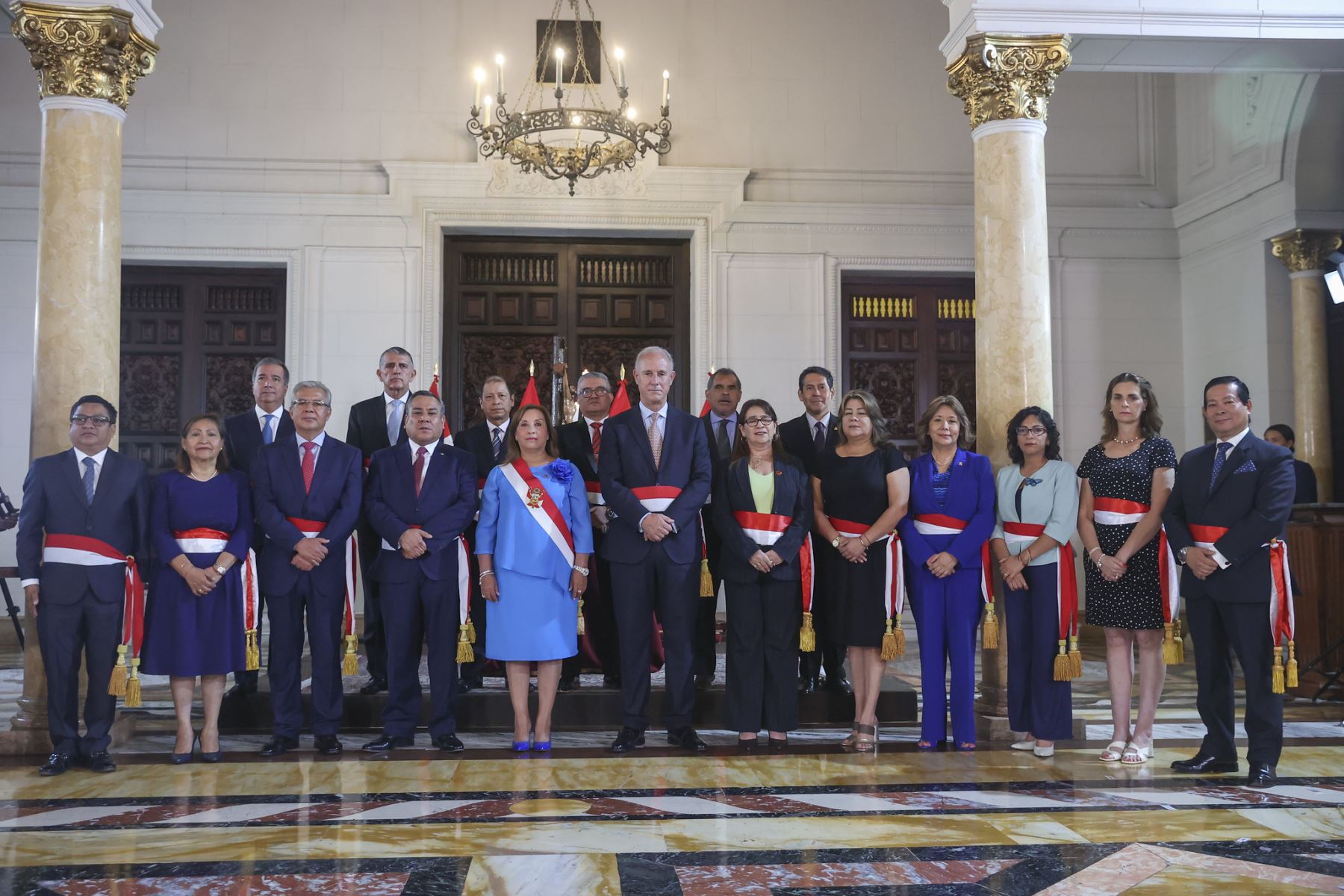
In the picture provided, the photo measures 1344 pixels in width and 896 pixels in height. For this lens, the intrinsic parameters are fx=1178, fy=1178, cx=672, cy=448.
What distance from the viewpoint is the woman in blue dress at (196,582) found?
498 cm

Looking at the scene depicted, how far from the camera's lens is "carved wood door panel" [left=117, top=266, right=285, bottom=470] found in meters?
9.98

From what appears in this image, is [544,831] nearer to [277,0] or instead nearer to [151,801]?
[151,801]

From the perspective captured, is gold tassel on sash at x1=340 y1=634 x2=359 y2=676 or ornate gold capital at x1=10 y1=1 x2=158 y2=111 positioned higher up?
ornate gold capital at x1=10 y1=1 x2=158 y2=111

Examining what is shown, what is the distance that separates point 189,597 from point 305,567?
49 centimetres

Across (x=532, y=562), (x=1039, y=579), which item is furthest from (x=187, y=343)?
(x=1039, y=579)

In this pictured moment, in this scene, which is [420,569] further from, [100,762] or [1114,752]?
[1114,752]

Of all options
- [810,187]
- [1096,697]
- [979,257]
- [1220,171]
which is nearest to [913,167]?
[810,187]

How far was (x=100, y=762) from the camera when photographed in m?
4.86

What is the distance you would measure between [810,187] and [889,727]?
5825 millimetres

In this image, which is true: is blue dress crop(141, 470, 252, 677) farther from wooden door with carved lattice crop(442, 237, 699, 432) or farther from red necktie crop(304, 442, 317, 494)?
wooden door with carved lattice crop(442, 237, 699, 432)

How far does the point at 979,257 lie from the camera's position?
6.16 m

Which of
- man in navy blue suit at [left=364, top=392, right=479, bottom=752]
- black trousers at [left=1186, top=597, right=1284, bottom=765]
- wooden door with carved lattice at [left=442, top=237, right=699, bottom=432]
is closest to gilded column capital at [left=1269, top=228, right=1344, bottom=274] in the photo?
wooden door with carved lattice at [left=442, top=237, right=699, bottom=432]

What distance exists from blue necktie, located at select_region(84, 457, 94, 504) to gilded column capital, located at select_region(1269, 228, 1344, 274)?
902 centimetres

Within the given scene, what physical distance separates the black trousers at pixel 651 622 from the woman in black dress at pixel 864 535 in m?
0.66
